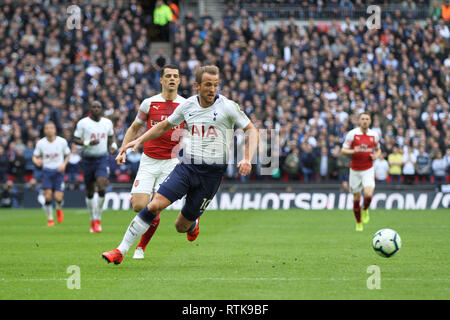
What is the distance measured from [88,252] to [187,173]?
3417mm

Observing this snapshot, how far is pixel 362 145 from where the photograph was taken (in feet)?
64.2

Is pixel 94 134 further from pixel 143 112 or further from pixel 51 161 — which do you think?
pixel 143 112

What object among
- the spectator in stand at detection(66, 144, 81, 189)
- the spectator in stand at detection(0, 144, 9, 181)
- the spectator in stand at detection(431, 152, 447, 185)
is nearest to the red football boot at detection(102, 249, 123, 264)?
the spectator in stand at detection(66, 144, 81, 189)

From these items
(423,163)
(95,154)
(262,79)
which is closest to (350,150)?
(95,154)

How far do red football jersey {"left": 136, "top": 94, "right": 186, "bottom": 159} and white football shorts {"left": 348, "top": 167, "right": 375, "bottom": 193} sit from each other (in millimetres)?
8039

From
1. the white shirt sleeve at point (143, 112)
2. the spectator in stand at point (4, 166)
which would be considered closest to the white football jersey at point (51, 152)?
the spectator in stand at point (4, 166)

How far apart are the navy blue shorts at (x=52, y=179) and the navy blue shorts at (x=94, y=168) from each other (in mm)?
3009

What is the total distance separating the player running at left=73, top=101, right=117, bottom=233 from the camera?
18.2 metres

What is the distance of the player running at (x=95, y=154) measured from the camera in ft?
59.7

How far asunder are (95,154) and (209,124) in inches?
320

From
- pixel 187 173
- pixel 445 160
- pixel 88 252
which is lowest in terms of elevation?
pixel 445 160

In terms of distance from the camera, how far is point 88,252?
13320 mm
